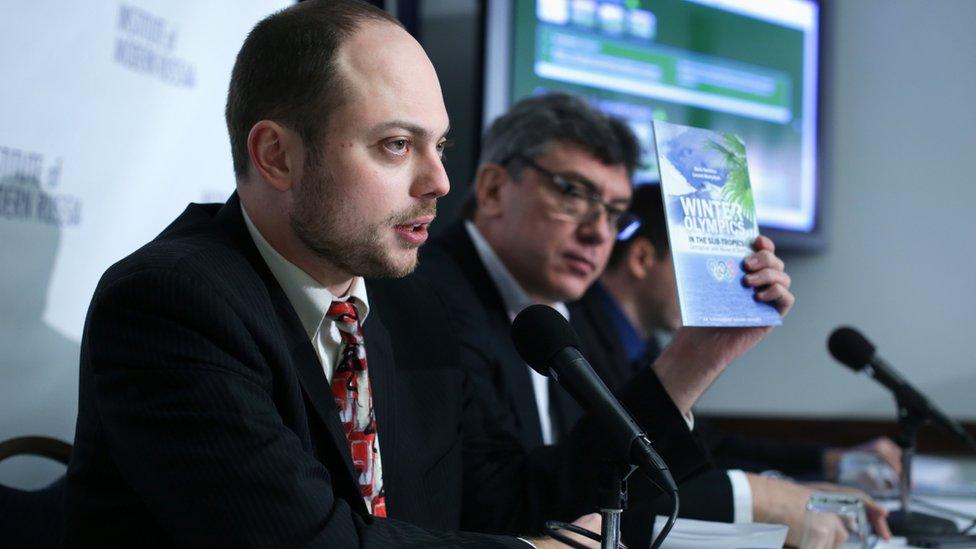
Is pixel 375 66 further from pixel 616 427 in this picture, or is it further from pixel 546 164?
pixel 546 164

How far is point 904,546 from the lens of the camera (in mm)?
1701

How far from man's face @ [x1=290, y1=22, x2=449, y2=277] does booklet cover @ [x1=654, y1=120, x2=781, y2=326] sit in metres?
0.31

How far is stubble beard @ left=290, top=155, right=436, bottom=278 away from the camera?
1293 mm

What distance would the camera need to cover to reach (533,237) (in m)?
2.28

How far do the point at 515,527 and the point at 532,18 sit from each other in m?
1.82

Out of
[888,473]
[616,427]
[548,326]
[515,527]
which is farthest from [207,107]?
[888,473]

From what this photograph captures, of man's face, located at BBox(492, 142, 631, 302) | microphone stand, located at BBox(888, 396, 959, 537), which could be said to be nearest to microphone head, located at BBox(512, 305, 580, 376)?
microphone stand, located at BBox(888, 396, 959, 537)

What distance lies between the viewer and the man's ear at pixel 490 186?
93.5 inches

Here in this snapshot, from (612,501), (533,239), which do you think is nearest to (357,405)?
(612,501)

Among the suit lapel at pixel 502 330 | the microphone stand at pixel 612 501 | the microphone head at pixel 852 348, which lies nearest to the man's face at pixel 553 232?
the suit lapel at pixel 502 330

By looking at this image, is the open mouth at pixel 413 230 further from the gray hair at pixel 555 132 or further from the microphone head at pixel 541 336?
the gray hair at pixel 555 132

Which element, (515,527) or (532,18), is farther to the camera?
(532,18)

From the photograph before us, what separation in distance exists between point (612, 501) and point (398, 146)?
554 millimetres

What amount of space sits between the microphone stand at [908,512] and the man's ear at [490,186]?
1.00 metres
